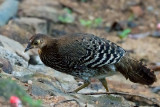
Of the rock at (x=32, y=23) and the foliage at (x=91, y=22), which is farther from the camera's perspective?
the foliage at (x=91, y=22)

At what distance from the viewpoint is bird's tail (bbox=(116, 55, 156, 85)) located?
6849 millimetres

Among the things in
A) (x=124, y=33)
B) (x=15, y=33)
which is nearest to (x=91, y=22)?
(x=124, y=33)

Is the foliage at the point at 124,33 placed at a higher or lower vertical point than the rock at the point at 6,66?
higher

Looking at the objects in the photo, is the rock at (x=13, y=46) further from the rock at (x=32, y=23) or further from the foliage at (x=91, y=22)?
the foliage at (x=91, y=22)

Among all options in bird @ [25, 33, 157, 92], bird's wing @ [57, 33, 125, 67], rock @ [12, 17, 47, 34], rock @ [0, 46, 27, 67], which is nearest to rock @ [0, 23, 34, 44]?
rock @ [12, 17, 47, 34]

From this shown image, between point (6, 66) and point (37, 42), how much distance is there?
1.95 feet

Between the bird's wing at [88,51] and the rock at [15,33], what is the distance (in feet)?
7.62

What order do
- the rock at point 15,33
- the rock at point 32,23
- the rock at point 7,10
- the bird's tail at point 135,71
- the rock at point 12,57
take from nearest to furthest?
the bird's tail at point 135,71 < the rock at point 12,57 < the rock at point 15,33 < the rock at point 32,23 < the rock at point 7,10

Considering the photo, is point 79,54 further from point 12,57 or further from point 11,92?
point 11,92

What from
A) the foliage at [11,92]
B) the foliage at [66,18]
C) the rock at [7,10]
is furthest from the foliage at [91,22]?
the foliage at [11,92]

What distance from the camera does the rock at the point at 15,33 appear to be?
338 inches

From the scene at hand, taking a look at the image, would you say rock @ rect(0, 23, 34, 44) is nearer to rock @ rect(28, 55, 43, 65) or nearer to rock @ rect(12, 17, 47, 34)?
rock @ rect(12, 17, 47, 34)

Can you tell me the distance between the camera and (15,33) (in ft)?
28.5

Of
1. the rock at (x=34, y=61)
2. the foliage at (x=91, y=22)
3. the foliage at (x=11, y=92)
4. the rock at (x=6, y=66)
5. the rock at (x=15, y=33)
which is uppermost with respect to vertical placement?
the foliage at (x=91, y=22)
